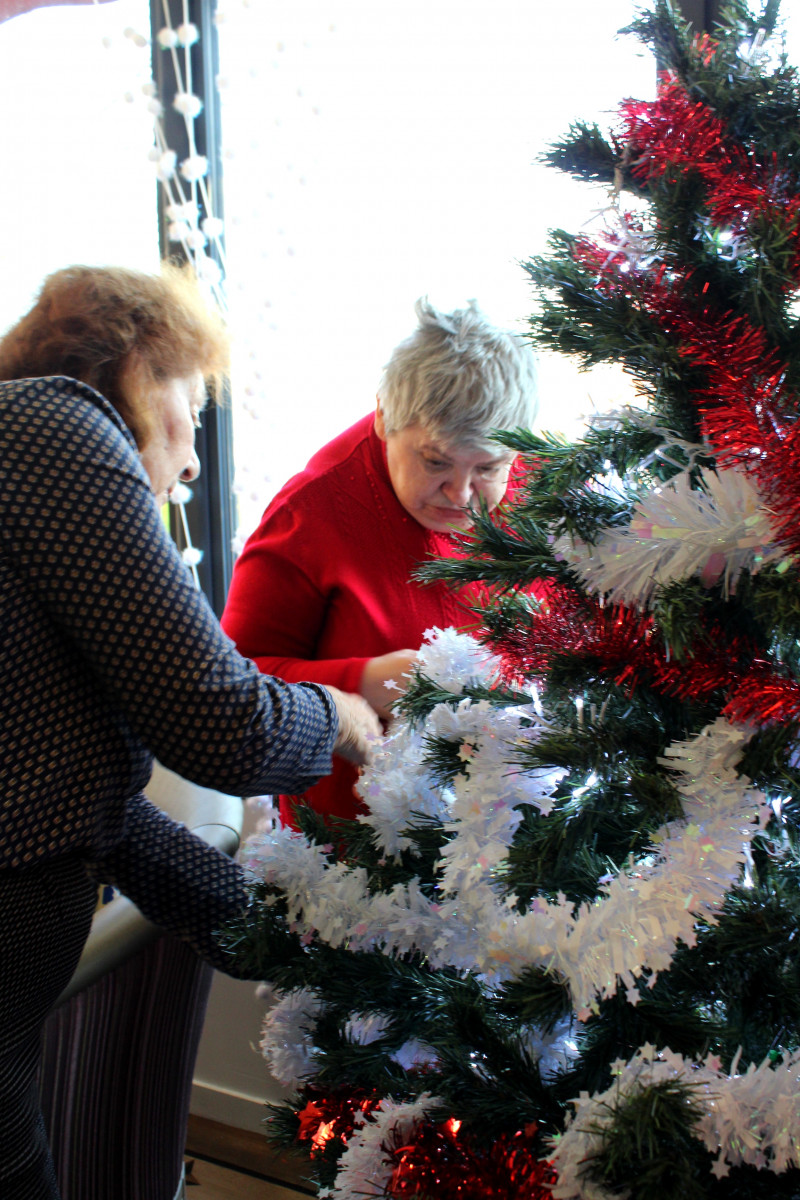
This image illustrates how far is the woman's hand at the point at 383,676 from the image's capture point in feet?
3.59

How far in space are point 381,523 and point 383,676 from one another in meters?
0.26

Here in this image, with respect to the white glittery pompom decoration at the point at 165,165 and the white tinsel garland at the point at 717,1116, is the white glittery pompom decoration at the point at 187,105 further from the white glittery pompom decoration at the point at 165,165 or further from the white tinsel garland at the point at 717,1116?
the white tinsel garland at the point at 717,1116

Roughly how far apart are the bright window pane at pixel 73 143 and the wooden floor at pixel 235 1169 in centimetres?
198

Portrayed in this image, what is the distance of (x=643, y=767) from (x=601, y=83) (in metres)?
1.50

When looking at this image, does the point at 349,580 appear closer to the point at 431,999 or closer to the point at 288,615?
the point at 288,615

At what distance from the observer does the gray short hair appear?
114 cm

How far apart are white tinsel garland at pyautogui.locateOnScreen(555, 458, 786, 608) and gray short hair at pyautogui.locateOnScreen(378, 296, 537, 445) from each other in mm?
524

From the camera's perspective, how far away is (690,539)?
602 millimetres

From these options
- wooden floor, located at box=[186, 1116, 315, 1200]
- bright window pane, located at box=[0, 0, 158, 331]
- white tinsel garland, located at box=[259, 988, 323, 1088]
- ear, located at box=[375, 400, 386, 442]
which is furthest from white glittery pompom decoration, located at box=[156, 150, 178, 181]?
wooden floor, located at box=[186, 1116, 315, 1200]

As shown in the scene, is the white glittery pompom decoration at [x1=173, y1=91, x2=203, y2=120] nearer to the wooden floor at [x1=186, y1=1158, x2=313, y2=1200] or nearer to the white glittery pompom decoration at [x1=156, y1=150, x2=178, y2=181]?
the white glittery pompom decoration at [x1=156, y1=150, x2=178, y2=181]

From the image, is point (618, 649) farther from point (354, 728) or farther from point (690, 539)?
point (354, 728)

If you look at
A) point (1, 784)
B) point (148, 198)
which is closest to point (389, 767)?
point (1, 784)

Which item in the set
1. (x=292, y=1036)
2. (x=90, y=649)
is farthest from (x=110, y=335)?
(x=292, y=1036)

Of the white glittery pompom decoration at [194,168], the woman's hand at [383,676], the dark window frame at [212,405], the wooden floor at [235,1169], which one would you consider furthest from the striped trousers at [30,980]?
the white glittery pompom decoration at [194,168]
